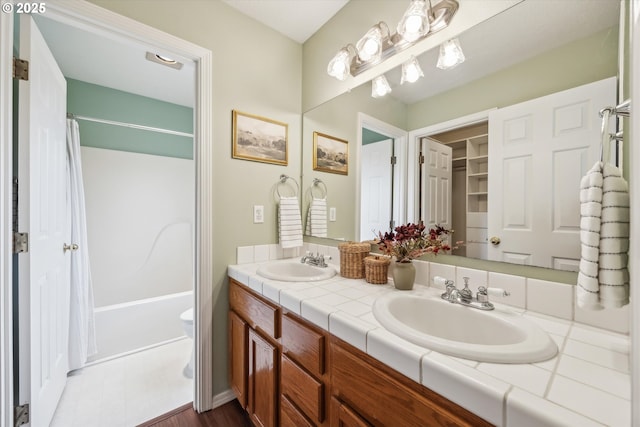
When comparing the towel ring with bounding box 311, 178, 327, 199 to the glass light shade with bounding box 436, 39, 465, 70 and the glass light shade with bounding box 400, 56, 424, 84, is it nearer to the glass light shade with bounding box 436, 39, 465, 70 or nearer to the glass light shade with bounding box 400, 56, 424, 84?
the glass light shade with bounding box 400, 56, 424, 84

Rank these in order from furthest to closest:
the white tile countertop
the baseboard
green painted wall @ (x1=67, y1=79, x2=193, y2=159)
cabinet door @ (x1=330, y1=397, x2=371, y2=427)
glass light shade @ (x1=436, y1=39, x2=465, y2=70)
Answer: green painted wall @ (x1=67, y1=79, x2=193, y2=159) < the baseboard < glass light shade @ (x1=436, y1=39, x2=465, y2=70) < cabinet door @ (x1=330, y1=397, x2=371, y2=427) < the white tile countertop

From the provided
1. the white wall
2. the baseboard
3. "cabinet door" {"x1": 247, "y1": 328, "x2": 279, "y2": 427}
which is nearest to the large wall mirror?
"cabinet door" {"x1": 247, "y1": 328, "x2": 279, "y2": 427}

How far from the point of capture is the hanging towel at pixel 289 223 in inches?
70.6

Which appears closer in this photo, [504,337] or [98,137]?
[504,337]

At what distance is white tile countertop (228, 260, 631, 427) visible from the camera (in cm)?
46

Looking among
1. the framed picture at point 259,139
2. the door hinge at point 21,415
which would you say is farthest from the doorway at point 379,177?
the door hinge at point 21,415

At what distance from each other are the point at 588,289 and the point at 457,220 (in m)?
0.56

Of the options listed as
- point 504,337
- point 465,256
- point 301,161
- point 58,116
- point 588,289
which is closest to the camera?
point 588,289

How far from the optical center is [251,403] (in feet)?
4.39

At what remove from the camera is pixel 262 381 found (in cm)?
124

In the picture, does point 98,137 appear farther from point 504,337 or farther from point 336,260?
point 504,337

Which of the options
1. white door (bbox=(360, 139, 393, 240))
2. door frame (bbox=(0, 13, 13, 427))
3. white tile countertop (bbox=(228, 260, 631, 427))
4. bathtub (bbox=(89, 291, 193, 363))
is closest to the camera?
white tile countertop (bbox=(228, 260, 631, 427))

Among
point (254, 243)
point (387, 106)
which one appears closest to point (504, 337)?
point (387, 106)

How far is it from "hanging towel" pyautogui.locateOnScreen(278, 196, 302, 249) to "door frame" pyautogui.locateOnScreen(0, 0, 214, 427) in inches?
17.9
